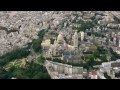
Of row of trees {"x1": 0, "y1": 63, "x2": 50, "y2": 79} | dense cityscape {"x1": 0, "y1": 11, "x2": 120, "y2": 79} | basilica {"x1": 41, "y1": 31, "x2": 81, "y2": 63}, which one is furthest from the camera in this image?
basilica {"x1": 41, "y1": 31, "x2": 81, "y2": 63}

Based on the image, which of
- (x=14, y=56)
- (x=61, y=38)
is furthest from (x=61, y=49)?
(x=14, y=56)

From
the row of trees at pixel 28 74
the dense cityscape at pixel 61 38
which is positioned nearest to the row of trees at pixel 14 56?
the dense cityscape at pixel 61 38

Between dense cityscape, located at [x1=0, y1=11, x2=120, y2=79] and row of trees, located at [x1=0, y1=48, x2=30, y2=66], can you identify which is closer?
row of trees, located at [x1=0, y1=48, x2=30, y2=66]

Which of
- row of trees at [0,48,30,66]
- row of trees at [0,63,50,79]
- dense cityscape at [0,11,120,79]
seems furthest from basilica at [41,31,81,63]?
row of trees at [0,63,50,79]

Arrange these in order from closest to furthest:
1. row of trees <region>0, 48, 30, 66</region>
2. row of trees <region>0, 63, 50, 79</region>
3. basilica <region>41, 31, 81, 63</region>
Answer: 1. row of trees <region>0, 63, 50, 79</region>
2. row of trees <region>0, 48, 30, 66</region>
3. basilica <region>41, 31, 81, 63</region>

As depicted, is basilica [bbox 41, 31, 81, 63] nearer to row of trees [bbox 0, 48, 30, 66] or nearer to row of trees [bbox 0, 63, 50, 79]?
row of trees [bbox 0, 48, 30, 66]
